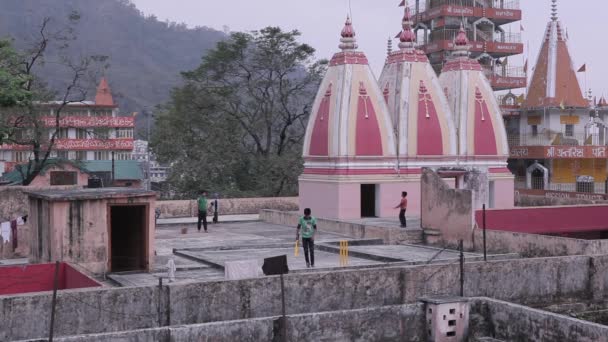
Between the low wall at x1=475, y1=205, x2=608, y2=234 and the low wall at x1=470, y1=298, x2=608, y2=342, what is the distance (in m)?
8.21

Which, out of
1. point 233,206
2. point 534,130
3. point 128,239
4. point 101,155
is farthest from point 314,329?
point 101,155

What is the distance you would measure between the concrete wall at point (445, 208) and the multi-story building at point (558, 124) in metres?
18.4

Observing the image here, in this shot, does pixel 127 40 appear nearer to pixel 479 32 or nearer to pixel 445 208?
pixel 479 32

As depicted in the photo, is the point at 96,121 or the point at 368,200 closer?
the point at 368,200

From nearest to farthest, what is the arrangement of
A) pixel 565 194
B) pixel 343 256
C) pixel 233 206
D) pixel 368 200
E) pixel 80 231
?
pixel 80 231 < pixel 343 256 < pixel 368 200 < pixel 233 206 < pixel 565 194

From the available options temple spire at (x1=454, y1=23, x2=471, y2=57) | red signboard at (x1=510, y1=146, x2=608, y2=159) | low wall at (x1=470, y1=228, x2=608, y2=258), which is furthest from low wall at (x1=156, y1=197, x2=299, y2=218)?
low wall at (x1=470, y1=228, x2=608, y2=258)

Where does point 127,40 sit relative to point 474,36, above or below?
above

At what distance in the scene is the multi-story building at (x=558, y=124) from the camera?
133 ft

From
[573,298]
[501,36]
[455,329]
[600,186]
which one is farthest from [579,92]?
[455,329]

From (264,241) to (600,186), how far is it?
2365 cm

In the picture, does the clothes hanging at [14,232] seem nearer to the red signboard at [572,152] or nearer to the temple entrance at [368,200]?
the temple entrance at [368,200]

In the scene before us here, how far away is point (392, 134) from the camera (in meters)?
28.8

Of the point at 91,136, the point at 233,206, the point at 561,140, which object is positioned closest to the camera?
the point at 233,206

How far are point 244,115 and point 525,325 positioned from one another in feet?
100
